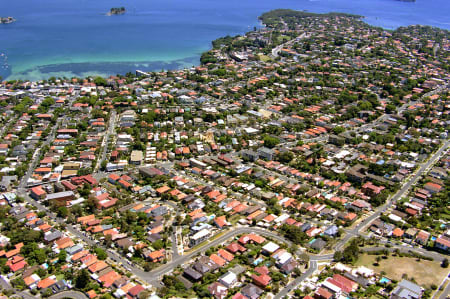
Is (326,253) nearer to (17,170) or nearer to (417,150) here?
(417,150)

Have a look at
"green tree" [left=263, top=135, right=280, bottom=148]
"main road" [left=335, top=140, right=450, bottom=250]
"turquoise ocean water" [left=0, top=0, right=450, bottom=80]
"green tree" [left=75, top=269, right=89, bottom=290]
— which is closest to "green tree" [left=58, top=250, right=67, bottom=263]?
"green tree" [left=75, top=269, right=89, bottom=290]

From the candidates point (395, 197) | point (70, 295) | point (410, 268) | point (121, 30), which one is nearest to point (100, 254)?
point (70, 295)

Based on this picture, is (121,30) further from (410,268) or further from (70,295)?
(410,268)

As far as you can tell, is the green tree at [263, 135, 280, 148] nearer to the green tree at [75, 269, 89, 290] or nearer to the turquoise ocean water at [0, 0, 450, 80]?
the green tree at [75, 269, 89, 290]

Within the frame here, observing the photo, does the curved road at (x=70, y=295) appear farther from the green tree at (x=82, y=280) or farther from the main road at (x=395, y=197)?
the main road at (x=395, y=197)

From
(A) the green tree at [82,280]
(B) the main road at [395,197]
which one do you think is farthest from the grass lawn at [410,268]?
(A) the green tree at [82,280]
